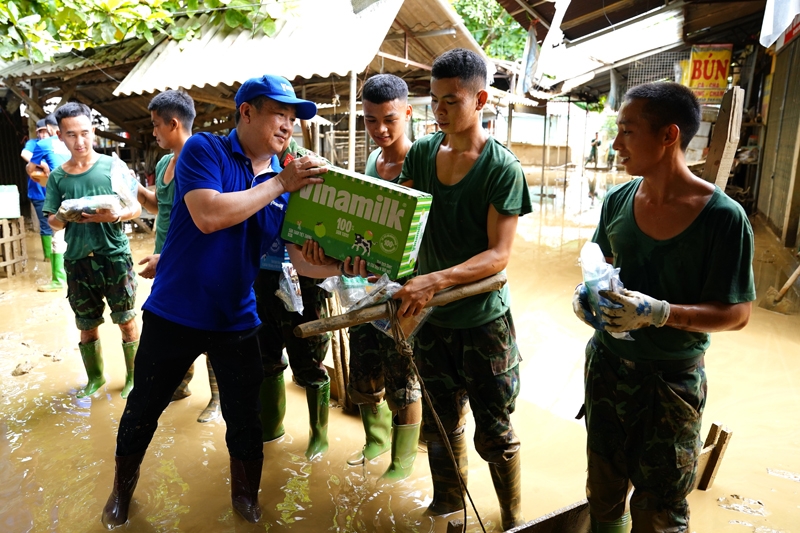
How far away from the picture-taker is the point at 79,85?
31.8 feet

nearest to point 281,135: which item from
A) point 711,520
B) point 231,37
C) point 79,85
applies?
point 711,520

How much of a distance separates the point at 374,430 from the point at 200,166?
1.88 m

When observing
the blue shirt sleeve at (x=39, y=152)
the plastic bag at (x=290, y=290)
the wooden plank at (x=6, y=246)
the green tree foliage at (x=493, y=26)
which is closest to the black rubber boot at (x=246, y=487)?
the plastic bag at (x=290, y=290)

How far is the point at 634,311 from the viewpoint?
1.84m

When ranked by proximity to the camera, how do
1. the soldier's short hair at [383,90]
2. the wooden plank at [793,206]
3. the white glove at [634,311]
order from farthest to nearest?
the wooden plank at [793,206], the soldier's short hair at [383,90], the white glove at [634,311]

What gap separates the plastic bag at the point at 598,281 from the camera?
1.91m

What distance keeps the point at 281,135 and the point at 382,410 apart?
1783mm

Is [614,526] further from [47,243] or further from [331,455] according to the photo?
[47,243]

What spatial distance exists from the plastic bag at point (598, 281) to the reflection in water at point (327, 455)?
1.41m

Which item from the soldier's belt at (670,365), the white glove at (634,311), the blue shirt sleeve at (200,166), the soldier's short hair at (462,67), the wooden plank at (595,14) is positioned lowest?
the soldier's belt at (670,365)

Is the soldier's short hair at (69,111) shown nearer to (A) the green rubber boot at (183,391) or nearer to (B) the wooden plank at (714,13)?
(A) the green rubber boot at (183,391)

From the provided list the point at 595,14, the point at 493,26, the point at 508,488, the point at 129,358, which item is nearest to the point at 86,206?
the point at 129,358

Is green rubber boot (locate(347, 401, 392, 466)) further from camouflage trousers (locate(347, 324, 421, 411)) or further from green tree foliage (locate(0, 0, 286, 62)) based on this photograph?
green tree foliage (locate(0, 0, 286, 62))

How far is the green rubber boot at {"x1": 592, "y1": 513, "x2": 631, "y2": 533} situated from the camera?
7.34ft
